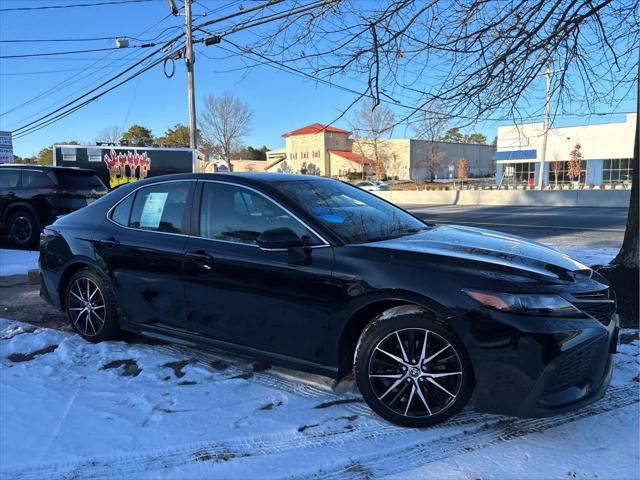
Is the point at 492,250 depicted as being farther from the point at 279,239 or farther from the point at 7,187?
the point at 7,187

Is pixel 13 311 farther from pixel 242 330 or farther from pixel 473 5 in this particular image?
pixel 473 5

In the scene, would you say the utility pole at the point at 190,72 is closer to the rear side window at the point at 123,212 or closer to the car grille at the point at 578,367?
the rear side window at the point at 123,212

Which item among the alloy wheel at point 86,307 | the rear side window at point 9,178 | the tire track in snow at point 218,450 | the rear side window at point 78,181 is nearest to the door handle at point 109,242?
the alloy wheel at point 86,307

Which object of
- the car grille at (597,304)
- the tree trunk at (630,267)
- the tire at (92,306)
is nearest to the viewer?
the car grille at (597,304)

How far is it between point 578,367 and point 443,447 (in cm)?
88

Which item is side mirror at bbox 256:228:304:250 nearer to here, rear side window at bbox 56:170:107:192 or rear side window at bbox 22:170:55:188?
rear side window at bbox 56:170:107:192

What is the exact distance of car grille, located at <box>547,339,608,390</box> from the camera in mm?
2711

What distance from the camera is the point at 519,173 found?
51.8m

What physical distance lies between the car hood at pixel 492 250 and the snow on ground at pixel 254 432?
949 millimetres

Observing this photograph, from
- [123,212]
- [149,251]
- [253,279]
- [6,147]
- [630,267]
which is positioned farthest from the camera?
[6,147]

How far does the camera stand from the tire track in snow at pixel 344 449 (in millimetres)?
2635

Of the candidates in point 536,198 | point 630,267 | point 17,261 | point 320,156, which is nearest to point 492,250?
point 630,267

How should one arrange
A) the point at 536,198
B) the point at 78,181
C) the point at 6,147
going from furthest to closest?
the point at 536,198 → the point at 6,147 → the point at 78,181

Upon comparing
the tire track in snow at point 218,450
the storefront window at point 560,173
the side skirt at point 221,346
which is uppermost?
the storefront window at point 560,173
